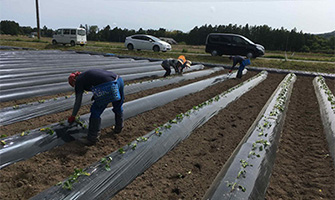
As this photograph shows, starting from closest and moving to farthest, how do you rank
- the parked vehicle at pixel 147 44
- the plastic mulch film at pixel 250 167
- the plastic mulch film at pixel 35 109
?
the plastic mulch film at pixel 250 167 → the plastic mulch film at pixel 35 109 → the parked vehicle at pixel 147 44

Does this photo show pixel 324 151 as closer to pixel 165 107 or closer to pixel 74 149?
pixel 165 107

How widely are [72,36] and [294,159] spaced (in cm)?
2426

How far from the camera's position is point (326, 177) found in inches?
130

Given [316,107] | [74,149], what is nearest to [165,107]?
[74,149]

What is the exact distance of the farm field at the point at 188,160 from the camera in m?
2.83

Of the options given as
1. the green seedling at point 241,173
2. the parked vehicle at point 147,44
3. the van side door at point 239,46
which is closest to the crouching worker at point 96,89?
the green seedling at point 241,173

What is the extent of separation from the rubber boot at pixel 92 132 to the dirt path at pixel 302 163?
265cm

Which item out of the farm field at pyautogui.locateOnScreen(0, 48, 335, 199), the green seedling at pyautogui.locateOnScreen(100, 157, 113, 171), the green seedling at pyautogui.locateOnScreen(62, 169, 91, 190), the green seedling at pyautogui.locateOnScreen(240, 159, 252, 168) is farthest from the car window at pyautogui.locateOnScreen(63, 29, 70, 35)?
the green seedling at pyautogui.locateOnScreen(240, 159, 252, 168)

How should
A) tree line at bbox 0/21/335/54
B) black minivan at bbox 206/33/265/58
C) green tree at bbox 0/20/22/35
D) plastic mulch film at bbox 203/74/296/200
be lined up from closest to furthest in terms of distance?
plastic mulch film at bbox 203/74/296/200
black minivan at bbox 206/33/265/58
tree line at bbox 0/21/335/54
green tree at bbox 0/20/22/35

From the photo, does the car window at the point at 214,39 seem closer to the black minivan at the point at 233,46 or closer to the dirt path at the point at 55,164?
the black minivan at the point at 233,46

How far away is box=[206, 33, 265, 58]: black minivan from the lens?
674 inches

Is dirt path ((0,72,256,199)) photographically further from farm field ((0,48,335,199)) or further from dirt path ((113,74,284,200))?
dirt path ((113,74,284,200))

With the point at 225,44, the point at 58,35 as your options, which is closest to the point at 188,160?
the point at 225,44

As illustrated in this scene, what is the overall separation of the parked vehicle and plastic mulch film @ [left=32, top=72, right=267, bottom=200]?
15.9 m
